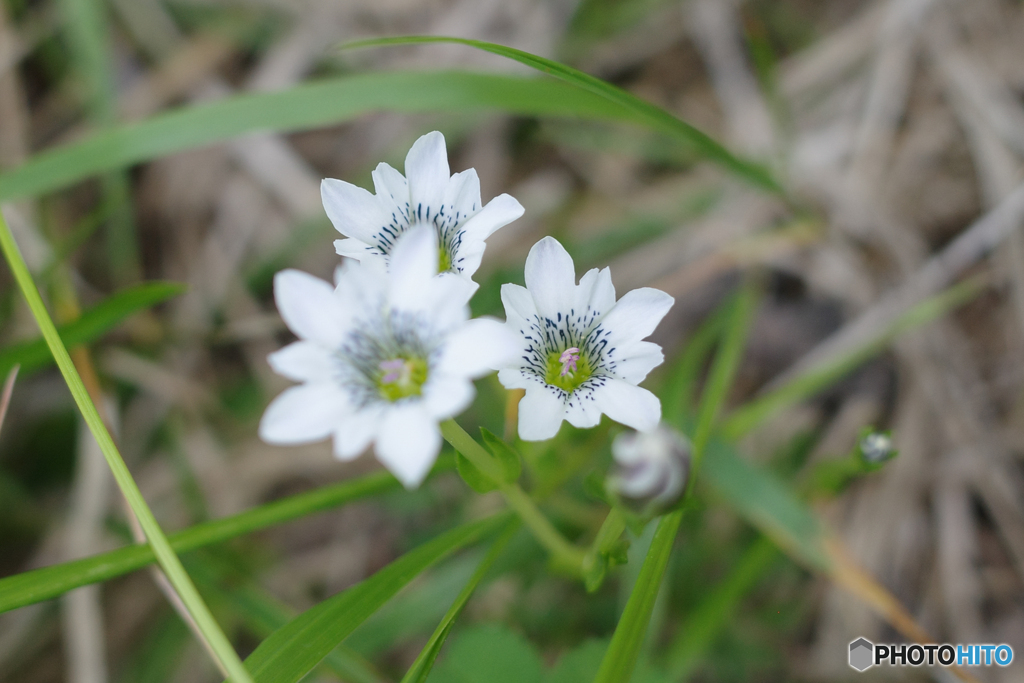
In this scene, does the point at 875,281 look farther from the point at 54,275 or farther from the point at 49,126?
the point at 49,126

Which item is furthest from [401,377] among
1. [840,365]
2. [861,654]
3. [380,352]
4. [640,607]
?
[861,654]

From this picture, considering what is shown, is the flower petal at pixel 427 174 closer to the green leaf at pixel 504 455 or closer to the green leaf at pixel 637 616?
the green leaf at pixel 504 455

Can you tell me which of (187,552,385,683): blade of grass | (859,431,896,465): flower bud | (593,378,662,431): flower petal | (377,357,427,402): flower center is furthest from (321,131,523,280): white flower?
(187,552,385,683): blade of grass

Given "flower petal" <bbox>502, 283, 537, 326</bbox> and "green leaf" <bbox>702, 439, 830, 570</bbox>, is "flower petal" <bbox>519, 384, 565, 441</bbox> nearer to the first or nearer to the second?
"flower petal" <bbox>502, 283, 537, 326</bbox>

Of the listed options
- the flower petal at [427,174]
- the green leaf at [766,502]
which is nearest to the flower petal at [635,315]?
the flower petal at [427,174]

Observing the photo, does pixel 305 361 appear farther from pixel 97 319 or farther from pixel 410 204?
pixel 97 319

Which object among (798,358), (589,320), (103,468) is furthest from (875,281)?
(103,468)
